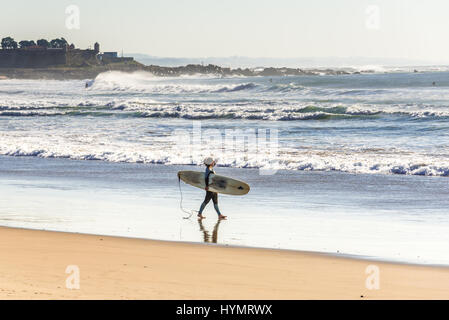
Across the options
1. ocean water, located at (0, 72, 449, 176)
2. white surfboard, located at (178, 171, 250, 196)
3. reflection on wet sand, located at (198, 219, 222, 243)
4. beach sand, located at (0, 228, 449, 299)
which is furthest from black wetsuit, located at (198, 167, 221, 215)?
ocean water, located at (0, 72, 449, 176)

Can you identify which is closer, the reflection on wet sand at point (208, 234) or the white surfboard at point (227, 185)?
the reflection on wet sand at point (208, 234)

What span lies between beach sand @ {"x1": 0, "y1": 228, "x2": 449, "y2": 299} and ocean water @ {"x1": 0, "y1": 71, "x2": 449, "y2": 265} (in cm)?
76

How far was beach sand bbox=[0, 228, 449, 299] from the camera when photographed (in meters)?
7.37

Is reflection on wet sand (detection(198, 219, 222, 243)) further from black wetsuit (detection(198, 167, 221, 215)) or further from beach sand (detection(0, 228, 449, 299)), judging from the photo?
beach sand (detection(0, 228, 449, 299))

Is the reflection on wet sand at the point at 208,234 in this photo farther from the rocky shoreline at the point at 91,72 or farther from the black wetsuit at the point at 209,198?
the rocky shoreline at the point at 91,72

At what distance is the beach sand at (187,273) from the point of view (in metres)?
7.37

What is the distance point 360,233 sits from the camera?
10820 millimetres

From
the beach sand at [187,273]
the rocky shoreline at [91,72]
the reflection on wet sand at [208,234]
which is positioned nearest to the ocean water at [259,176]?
the reflection on wet sand at [208,234]

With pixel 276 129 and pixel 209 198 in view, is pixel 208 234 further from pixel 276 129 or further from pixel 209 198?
pixel 276 129

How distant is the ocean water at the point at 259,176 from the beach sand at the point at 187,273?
763 mm

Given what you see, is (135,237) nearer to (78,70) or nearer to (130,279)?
(130,279)

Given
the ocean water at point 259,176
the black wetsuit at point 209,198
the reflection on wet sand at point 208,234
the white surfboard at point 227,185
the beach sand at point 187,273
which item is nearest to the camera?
the beach sand at point 187,273
